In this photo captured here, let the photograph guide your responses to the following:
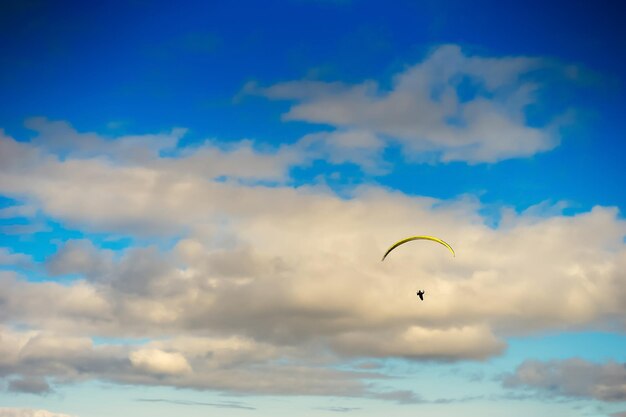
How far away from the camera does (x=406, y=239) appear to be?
500 ft

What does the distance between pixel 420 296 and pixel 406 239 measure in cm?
1128

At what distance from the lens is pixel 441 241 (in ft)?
Result: 495

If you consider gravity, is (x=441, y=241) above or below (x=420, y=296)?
above

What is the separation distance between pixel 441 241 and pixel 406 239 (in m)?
6.63

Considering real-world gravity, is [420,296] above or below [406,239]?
below

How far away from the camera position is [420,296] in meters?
149

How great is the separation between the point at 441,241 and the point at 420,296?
11.2 m
